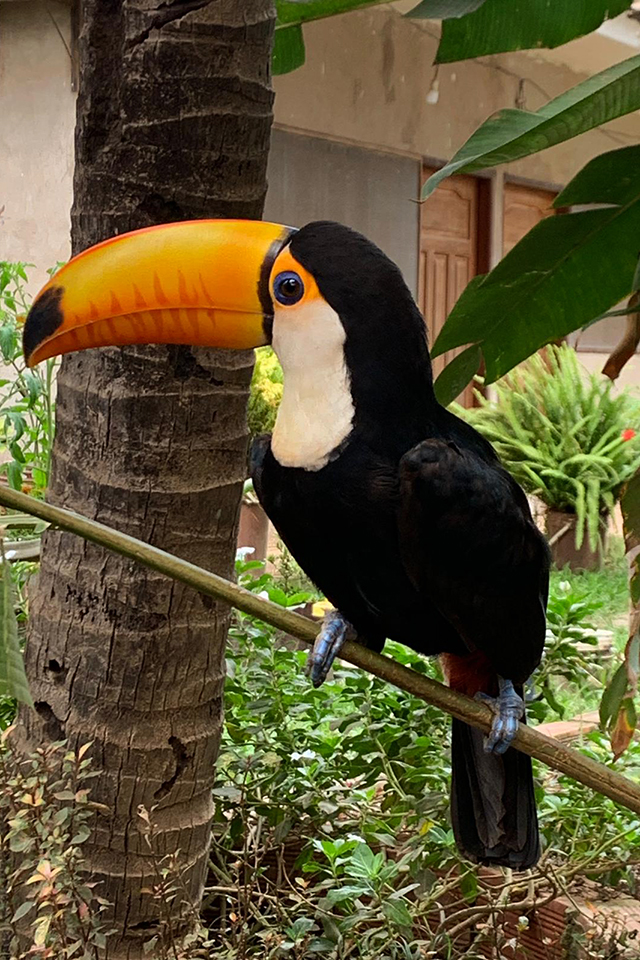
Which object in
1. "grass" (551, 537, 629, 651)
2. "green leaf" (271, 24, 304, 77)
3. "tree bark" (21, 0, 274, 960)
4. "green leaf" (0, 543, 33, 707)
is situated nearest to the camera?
"green leaf" (0, 543, 33, 707)

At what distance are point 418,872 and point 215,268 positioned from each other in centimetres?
77

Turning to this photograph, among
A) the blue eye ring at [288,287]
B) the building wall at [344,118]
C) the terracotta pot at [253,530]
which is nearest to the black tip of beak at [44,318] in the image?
the blue eye ring at [288,287]

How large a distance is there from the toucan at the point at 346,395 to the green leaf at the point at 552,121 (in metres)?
0.16

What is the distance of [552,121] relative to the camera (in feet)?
3.51

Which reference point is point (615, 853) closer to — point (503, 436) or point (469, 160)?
point (469, 160)

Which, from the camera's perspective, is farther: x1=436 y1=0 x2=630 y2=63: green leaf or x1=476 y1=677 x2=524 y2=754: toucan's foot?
x1=436 y1=0 x2=630 y2=63: green leaf

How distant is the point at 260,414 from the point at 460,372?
6.96 feet

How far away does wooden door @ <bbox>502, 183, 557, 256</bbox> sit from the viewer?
542 cm

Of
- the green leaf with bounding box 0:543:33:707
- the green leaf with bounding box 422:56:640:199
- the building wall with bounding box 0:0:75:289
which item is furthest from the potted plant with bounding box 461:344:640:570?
the green leaf with bounding box 0:543:33:707

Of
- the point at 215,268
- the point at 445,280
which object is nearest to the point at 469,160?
the point at 215,268

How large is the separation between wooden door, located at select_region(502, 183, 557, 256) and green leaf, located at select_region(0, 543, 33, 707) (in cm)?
494

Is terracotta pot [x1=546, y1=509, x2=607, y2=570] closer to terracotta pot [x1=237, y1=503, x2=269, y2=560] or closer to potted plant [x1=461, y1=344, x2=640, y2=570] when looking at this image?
potted plant [x1=461, y1=344, x2=640, y2=570]

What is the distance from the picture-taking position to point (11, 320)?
2266 mm

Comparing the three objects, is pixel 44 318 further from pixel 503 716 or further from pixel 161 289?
pixel 503 716
